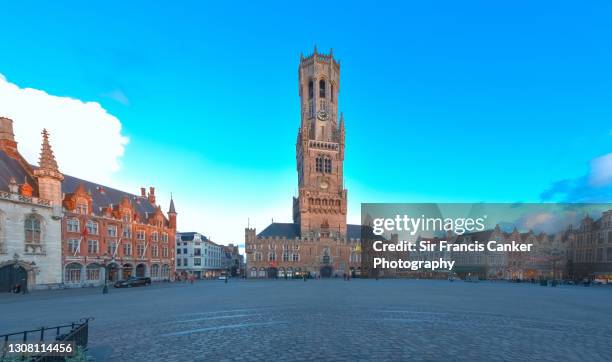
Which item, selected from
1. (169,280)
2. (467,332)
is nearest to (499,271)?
(169,280)

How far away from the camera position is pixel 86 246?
46750 mm

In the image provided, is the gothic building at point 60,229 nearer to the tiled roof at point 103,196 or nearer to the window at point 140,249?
the window at point 140,249

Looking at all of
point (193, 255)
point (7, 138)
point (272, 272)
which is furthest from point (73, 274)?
point (193, 255)

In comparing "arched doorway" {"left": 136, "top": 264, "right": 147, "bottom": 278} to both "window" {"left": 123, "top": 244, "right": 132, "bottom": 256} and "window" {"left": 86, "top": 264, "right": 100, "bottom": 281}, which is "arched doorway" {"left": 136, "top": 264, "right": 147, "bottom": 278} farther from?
"window" {"left": 86, "top": 264, "right": 100, "bottom": 281}

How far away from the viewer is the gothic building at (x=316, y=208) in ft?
268

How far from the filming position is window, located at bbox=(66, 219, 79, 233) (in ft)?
147

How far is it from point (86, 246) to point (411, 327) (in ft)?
157

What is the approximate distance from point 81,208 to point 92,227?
3307mm

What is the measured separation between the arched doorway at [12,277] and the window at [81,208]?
10720 millimetres

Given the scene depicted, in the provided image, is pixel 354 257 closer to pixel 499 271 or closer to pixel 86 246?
pixel 499 271

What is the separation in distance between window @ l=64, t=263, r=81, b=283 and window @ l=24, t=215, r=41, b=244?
613cm

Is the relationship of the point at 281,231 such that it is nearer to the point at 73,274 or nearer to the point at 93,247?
the point at 93,247

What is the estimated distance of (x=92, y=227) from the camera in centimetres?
4875

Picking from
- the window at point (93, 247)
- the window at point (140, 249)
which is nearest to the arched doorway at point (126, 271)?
the window at point (140, 249)
